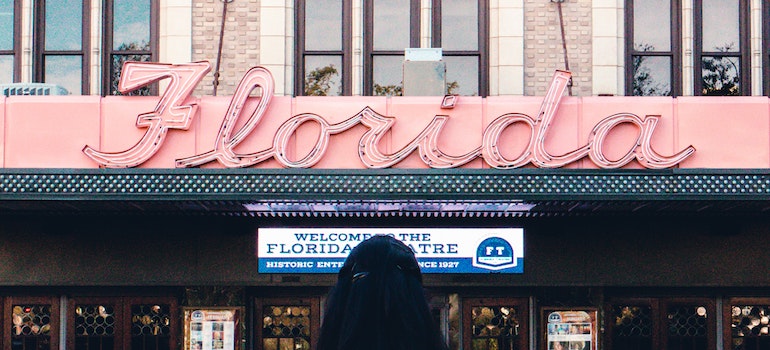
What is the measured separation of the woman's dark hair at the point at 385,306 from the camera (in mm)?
Answer: 2451

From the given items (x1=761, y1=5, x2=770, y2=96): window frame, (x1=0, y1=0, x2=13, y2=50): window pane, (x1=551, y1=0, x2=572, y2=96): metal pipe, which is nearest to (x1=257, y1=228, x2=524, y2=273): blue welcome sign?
(x1=551, y1=0, x2=572, y2=96): metal pipe

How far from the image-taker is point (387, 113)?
10891 mm

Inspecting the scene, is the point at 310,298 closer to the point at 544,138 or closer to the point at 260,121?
the point at 260,121

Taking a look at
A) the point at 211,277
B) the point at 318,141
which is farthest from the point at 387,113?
the point at 211,277

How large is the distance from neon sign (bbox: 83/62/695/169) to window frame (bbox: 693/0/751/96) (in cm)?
206

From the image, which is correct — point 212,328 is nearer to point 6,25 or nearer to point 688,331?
point 6,25

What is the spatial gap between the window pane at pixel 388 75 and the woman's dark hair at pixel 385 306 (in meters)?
10.1

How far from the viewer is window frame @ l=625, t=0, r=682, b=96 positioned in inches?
494

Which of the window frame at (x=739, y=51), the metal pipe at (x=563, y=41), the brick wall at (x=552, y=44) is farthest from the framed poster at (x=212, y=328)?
the window frame at (x=739, y=51)

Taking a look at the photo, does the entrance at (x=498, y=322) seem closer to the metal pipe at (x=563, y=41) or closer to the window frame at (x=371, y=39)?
the metal pipe at (x=563, y=41)

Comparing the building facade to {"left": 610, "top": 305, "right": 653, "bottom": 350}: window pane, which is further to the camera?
{"left": 610, "top": 305, "right": 653, "bottom": 350}: window pane

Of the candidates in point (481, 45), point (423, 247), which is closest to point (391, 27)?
point (481, 45)

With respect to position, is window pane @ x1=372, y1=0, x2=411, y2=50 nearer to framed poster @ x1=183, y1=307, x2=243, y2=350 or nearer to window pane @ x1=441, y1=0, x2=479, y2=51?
window pane @ x1=441, y1=0, x2=479, y2=51

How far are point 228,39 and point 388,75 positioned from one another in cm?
198
